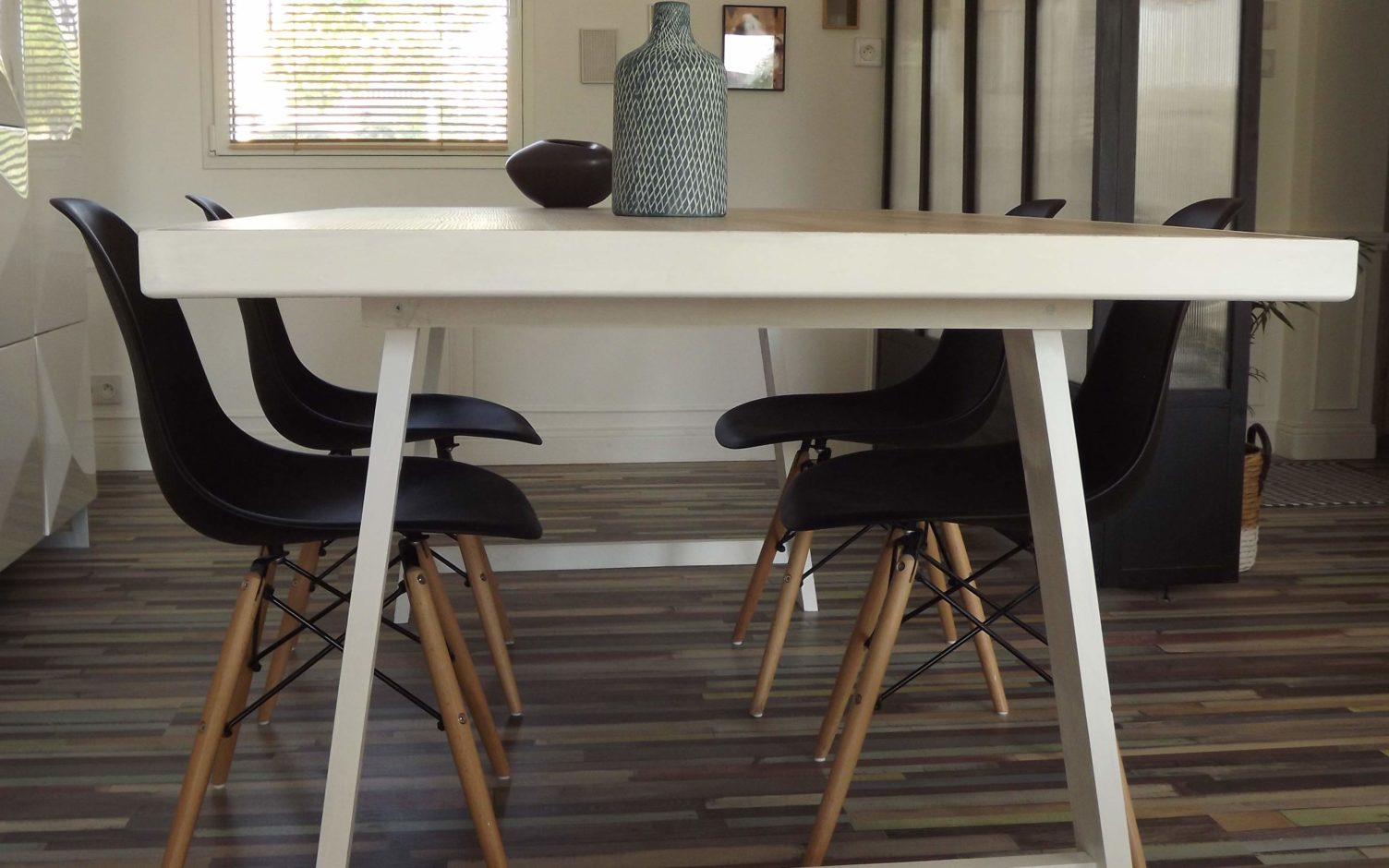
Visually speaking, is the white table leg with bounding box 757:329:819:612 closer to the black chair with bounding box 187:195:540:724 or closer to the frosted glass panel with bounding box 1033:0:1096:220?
the black chair with bounding box 187:195:540:724

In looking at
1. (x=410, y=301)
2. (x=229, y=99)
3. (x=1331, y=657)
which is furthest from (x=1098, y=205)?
(x=229, y=99)

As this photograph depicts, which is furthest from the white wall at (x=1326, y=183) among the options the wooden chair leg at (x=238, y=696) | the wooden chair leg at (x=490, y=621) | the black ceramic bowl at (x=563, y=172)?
the wooden chair leg at (x=238, y=696)

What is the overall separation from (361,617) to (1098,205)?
2.23m

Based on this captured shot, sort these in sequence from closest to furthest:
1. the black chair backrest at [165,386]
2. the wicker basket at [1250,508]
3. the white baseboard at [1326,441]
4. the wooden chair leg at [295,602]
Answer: the black chair backrest at [165,386] < the wooden chair leg at [295,602] < the wicker basket at [1250,508] < the white baseboard at [1326,441]

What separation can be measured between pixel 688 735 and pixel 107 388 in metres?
3.24

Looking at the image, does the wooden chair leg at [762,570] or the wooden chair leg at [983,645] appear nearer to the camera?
the wooden chair leg at [983,645]

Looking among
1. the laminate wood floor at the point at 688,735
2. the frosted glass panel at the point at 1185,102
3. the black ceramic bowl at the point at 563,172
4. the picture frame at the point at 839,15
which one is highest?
the picture frame at the point at 839,15

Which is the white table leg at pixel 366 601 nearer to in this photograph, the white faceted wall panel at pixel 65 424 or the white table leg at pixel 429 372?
the white table leg at pixel 429 372

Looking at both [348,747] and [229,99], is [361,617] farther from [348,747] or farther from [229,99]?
[229,99]

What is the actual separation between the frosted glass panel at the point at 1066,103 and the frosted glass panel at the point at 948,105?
22.9 inches

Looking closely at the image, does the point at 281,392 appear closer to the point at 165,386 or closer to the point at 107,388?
the point at 165,386

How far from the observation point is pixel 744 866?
5.71 feet

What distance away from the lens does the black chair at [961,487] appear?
5.52ft

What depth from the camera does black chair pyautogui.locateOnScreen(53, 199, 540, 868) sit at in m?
1.57
